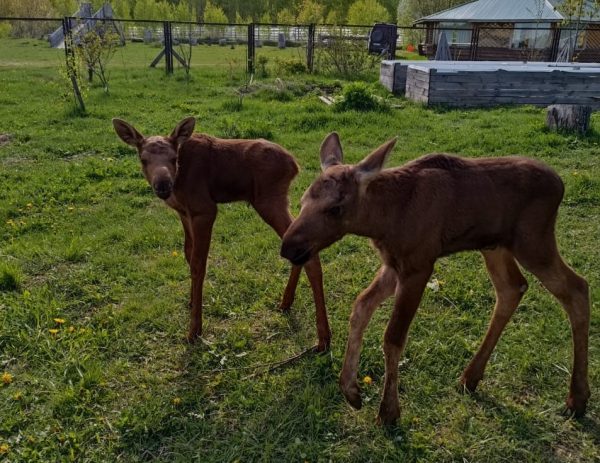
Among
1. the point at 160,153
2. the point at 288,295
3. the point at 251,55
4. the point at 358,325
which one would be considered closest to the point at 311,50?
the point at 251,55

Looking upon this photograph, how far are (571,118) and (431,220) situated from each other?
8438mm

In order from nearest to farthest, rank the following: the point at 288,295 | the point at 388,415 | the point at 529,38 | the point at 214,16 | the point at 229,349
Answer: the point at 388,415 → the point at 229,349 → the point at 288,295 → the point at 529,38 → the point at 214,16

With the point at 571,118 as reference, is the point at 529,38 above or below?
above

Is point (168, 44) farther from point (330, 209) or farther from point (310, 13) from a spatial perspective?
point (310, 13)

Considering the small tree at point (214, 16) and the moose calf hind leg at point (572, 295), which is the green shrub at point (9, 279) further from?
the small tree at point (214, 16)

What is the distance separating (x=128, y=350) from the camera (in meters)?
4.35

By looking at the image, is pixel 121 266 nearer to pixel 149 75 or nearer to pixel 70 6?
pixel 149 75

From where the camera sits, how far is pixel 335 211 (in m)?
3.09

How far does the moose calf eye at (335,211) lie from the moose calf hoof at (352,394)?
4.06 ft

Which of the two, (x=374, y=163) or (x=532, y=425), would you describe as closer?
(x=374, y=163)

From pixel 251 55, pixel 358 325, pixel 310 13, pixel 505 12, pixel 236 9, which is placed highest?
pixel 236 9

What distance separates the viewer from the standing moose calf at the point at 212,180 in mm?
4301

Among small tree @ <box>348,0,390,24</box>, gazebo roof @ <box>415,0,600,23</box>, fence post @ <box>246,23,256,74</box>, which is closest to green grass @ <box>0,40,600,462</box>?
fence post @ <box>246,23,256,74</box>

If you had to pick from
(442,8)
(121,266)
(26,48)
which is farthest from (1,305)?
(442,8)
